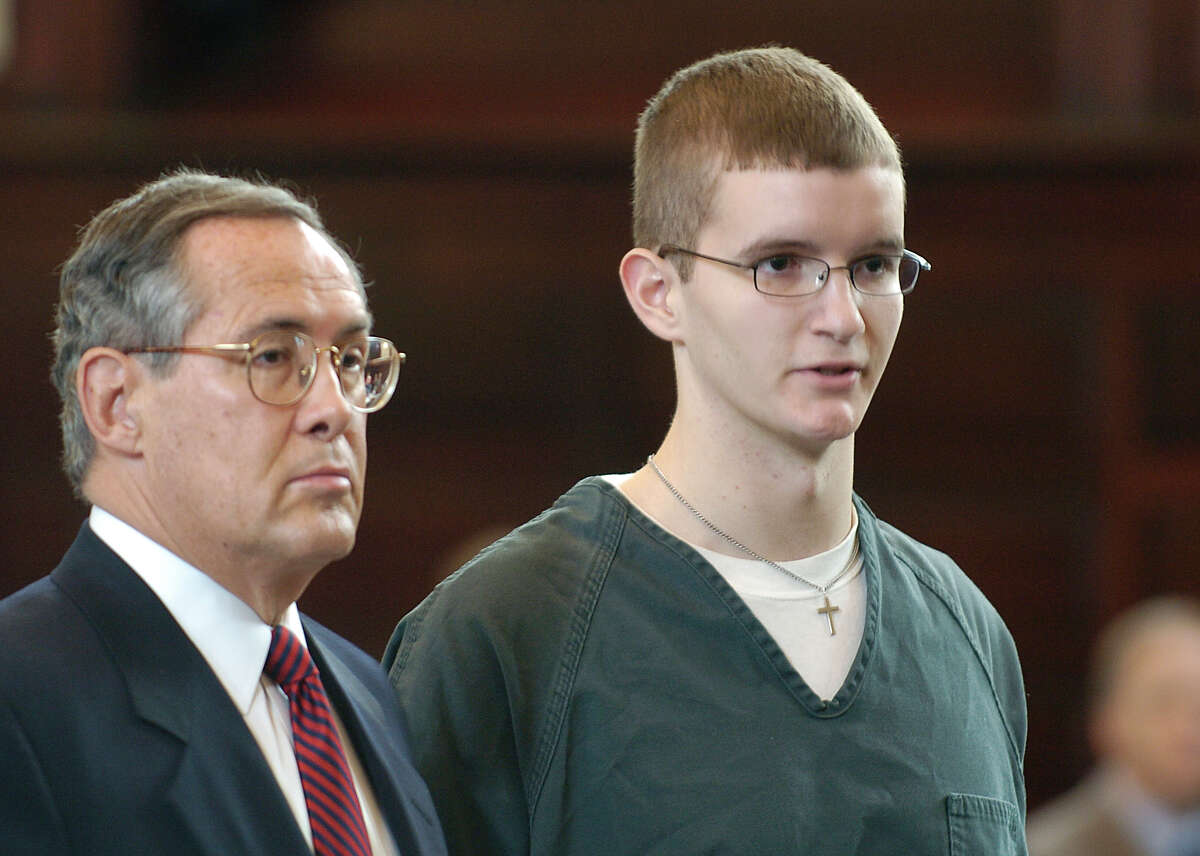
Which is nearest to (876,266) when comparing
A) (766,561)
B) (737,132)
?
(737,132)

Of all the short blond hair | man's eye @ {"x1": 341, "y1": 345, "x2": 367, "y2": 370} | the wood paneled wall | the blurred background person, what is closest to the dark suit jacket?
man's eye @ {"x1": 341, "y1": 345, "x2": 367, "y2": 370}

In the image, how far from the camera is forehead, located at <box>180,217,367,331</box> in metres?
1.64

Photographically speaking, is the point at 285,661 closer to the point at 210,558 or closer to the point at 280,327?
the point at 210,558

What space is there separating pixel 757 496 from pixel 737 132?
1.32 feet

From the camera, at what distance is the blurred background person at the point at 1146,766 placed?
4039 mm

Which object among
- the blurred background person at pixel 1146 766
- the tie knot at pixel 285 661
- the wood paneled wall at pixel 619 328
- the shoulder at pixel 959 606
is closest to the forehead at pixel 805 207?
the shoulder at pixel 959 606

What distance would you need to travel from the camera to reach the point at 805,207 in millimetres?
1805

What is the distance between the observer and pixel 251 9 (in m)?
5.36

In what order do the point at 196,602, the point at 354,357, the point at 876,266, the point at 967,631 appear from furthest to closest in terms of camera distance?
the point at 967,631 < the point at 876,266 < the point at 354,357 < the point at 196,602

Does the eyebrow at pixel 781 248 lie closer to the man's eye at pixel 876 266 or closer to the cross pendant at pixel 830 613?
the man's eye at pixel 876 266

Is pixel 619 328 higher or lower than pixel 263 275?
lower

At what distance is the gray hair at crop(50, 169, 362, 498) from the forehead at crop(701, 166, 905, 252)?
45cm

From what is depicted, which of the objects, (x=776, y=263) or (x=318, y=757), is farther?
(x=776, y=263)

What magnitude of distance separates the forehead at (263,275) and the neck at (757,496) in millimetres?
432
